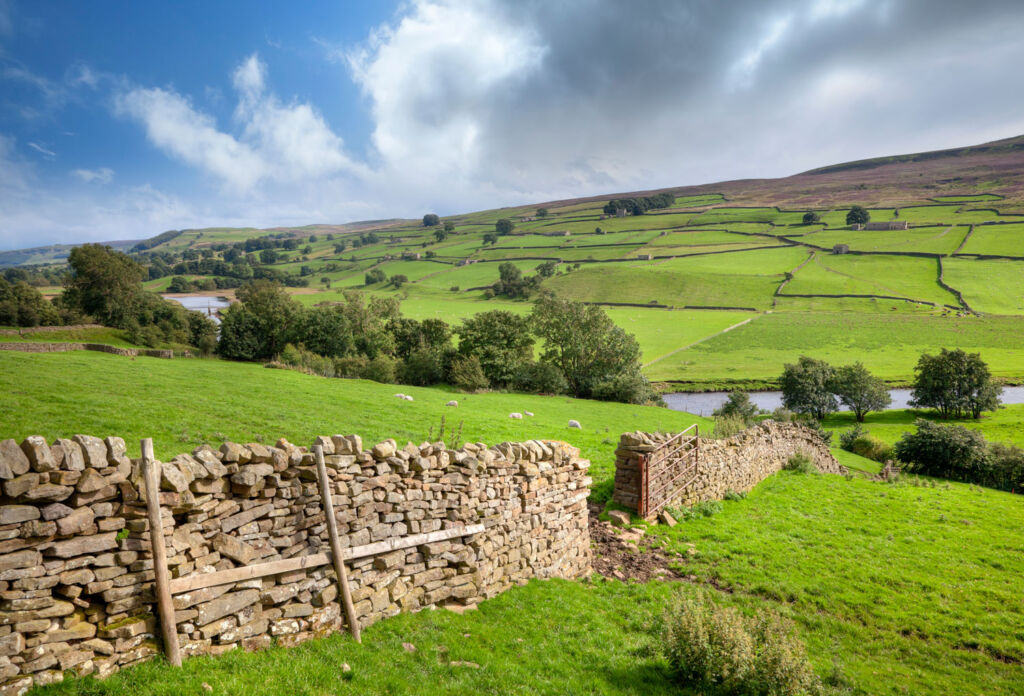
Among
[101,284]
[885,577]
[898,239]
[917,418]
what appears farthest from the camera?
[898,239]

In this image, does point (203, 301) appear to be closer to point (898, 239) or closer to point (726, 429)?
point (726, 429)

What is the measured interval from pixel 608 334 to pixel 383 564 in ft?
145

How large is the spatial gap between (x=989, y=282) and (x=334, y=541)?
123 meters

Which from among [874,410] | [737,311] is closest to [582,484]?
[874,410]

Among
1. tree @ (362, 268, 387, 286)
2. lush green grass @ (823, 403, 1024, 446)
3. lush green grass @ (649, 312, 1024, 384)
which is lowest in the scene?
lush green grass @ (823, 403, 1024, 446)

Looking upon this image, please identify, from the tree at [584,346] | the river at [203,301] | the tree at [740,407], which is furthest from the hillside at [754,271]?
the tree at [584,346]

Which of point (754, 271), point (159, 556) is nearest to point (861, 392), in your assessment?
point (754, 271)

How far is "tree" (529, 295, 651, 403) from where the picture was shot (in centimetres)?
4906

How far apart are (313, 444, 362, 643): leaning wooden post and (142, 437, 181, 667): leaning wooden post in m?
1.89

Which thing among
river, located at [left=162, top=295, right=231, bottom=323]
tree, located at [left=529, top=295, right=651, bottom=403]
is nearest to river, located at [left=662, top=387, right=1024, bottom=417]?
tree, located at [left=529, top=295, right=651, bottom=403]

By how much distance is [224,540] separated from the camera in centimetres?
631

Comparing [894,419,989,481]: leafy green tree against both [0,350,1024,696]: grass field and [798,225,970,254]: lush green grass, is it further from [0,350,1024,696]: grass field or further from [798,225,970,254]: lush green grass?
[798,225,970,254]: lush green grass

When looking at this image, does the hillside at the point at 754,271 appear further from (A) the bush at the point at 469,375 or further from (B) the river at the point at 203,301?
(A) the bush at the point at 469,375

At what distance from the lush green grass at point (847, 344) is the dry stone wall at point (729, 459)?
3732cm
